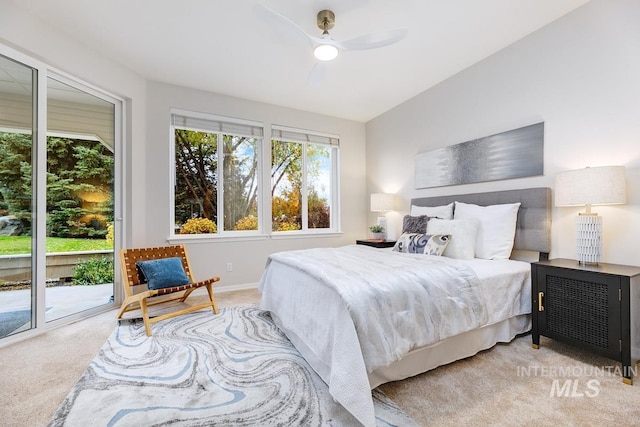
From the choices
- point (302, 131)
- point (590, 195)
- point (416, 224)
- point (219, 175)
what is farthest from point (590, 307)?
point (219, 175)

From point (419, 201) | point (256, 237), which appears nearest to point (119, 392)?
point (256, 237)

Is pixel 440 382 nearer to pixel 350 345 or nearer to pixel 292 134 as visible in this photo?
pixel 350 345

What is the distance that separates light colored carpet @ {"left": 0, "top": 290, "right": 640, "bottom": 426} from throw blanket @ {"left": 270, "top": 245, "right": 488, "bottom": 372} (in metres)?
0.28

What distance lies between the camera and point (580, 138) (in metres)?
2.29

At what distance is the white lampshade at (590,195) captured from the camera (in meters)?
1.89

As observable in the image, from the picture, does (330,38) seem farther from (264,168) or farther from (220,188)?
(220,188)

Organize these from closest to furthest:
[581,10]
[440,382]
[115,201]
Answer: [440,382]
[581,10]
[115,201]

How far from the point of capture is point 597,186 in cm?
192

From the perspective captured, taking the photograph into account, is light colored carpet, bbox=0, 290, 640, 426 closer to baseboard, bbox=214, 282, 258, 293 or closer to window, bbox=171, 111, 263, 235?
baseboard, bbox=214, 282, 258, 293

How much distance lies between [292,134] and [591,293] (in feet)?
12.1

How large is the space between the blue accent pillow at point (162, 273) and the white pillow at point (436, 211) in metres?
2.69

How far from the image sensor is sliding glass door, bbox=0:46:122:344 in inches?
89.8

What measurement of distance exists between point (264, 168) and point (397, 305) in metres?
3.00

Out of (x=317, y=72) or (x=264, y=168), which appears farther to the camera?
(x=264, y=168)
